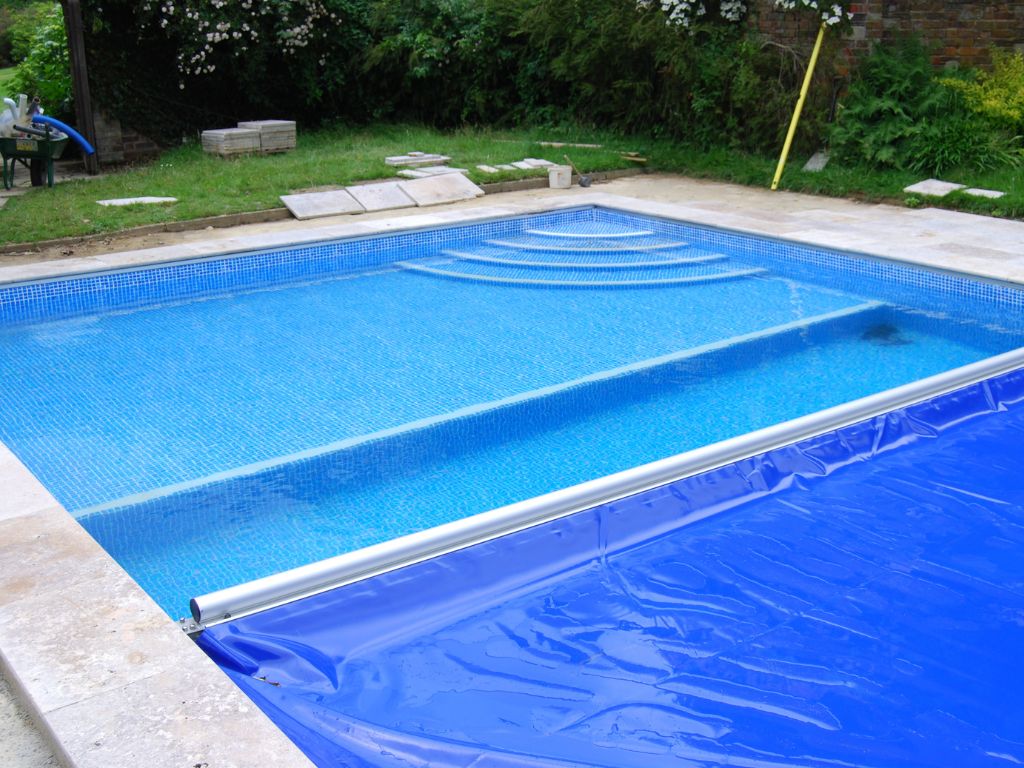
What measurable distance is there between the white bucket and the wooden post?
4.33 metres

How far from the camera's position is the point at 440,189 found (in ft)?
28.4

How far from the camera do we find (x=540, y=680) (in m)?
2.49

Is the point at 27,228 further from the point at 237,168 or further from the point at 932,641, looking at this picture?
the point at 932,641

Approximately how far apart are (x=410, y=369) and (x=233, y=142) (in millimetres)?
6003

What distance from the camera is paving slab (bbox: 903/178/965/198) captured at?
8.05 metres

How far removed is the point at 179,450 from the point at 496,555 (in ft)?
5.59

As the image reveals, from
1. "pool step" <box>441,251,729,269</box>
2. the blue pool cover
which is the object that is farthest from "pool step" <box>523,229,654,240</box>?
the blue pool cover

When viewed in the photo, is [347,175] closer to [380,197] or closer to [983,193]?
[380,197]

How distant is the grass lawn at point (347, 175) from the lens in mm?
7539

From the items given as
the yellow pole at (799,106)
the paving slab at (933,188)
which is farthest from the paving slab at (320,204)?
the paving slab at (933,188)

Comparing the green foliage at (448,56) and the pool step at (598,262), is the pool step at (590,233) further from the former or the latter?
the green foliage at (448,56)

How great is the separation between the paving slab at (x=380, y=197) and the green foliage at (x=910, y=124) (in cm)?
380

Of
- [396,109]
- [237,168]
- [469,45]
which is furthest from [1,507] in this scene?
[396,109]

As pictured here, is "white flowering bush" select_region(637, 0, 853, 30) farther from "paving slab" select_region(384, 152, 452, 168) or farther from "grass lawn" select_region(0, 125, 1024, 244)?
"paving slab" select_region(384, 152, 452, 168)
